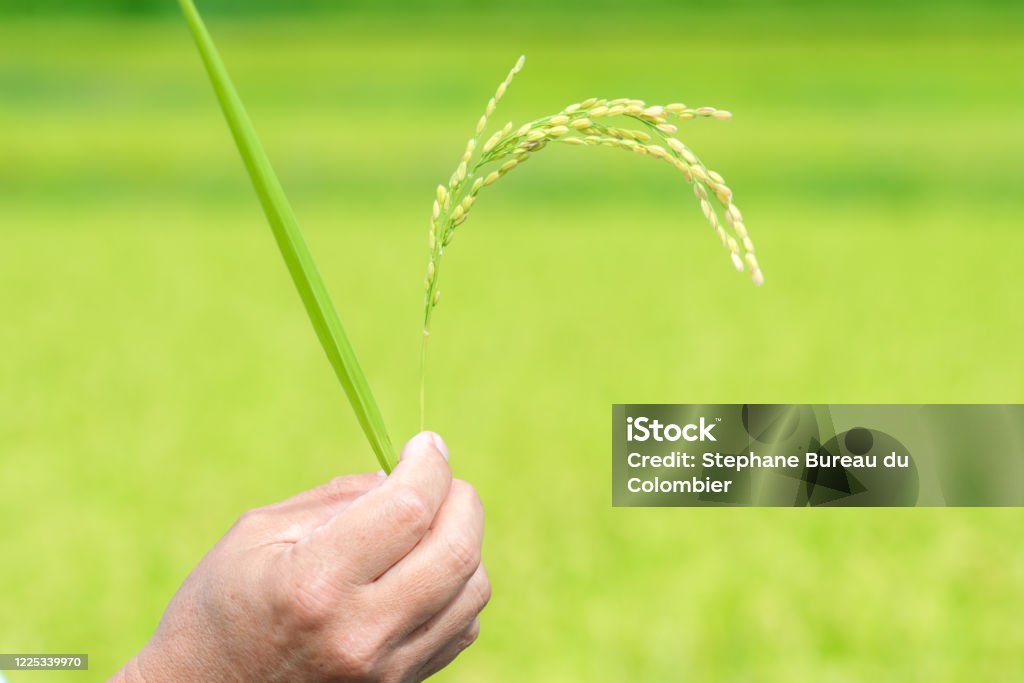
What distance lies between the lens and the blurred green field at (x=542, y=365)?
3332mm

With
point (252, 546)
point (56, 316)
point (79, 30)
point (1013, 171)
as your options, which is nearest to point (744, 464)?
point (252, 546)

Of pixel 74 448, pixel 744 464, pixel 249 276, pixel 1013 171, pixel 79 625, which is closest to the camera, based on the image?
pixel 79 625

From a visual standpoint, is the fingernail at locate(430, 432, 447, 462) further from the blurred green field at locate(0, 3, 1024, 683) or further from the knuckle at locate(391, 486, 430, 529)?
the blurred green field at locate(0, 3, 1024, 683)

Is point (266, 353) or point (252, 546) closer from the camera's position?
point (252, 546)

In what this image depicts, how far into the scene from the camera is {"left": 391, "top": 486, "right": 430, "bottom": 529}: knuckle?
1.16m

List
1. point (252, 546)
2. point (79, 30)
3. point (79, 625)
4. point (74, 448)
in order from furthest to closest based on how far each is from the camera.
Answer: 1. point (79, 30)
2. point (74, 448)
3. point (79, 625)
4. point (252, 546)

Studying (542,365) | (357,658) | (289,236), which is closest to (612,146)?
(289,236)

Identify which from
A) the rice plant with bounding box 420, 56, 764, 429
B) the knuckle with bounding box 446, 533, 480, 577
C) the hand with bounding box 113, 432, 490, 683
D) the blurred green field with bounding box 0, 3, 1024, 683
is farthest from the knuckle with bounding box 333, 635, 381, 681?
the blurred green field with bounding box 0, 3, 1024, 683

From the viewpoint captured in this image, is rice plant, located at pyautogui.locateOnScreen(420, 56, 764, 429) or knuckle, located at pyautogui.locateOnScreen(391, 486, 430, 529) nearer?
rice plant, located at pyautogui.locateOnScreen(420, 56, 764, 429)

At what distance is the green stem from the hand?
8 centimetres

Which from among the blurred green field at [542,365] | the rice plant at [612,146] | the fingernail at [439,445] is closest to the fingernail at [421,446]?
the fingernail at [439,445]

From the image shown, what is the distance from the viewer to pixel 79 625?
3383mm

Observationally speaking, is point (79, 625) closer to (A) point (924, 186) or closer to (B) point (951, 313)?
(B) point (951, 313)

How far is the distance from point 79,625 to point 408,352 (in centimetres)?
326
